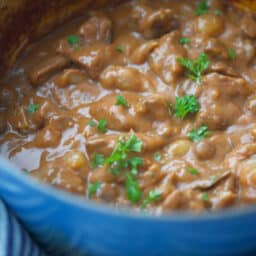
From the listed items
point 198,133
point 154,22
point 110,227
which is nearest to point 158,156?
point 198,133

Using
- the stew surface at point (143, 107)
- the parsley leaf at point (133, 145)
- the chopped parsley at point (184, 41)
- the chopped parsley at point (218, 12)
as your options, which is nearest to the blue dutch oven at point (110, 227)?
the stew surface at point (143, 107)

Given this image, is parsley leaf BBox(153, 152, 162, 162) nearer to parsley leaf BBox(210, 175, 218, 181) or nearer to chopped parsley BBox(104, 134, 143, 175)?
chopped parsley BBox(104, 134, 143, 175)

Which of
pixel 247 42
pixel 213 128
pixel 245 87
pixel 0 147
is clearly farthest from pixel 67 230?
pixel 247 42

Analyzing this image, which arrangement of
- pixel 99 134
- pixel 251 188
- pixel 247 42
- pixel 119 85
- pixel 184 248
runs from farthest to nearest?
pixel 247 42 < pixel 119 85 < pixel 99 134 < pixel 251 188 < pixel 184 248

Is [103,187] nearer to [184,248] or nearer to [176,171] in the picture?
[176,171]

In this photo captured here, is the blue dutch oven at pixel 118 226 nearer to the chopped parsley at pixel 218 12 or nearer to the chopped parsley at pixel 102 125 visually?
the chopped parsley at pixel 102 125

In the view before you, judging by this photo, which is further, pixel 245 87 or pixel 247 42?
pixel 247 42

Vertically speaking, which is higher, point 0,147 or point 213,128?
point 0,147
